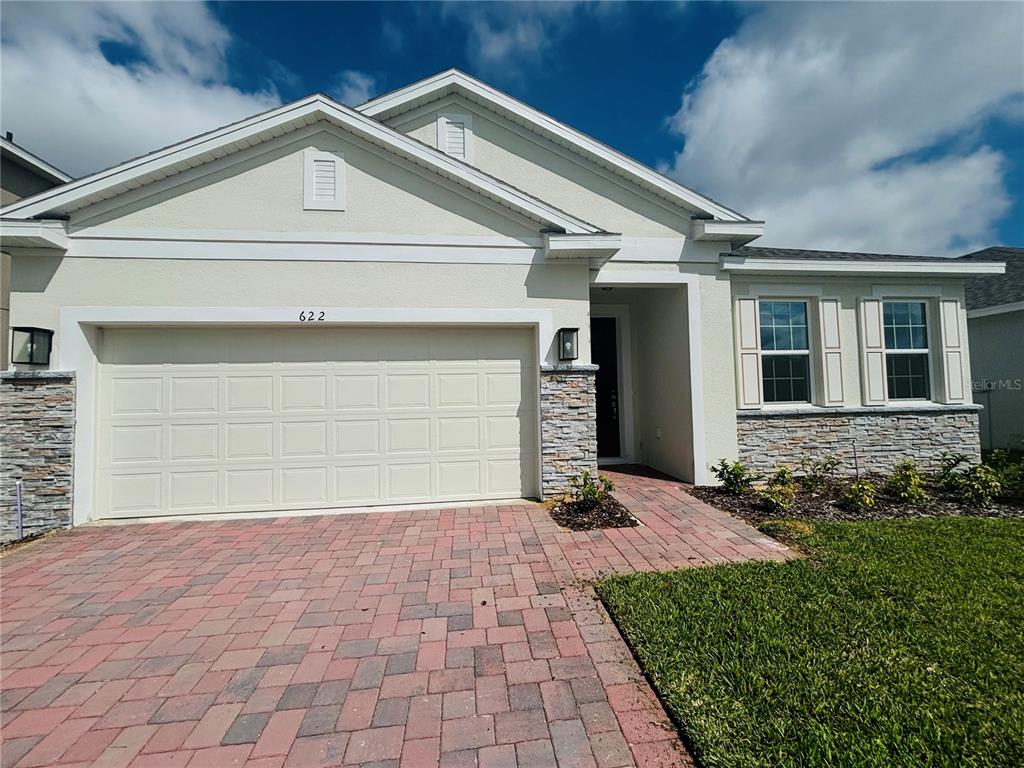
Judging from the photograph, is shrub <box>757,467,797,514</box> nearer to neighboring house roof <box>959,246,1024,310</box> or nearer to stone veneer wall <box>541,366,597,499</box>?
stone veneer wall <box>541,366,597,499</box>

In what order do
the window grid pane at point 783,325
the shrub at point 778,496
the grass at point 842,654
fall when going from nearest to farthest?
the grass at point 842,654 < the shrub at point 778,496 < the window grid pane at point 783,325

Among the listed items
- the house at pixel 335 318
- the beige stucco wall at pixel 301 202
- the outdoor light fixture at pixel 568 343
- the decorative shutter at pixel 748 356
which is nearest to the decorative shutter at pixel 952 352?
the decorative shutter at pixel 748 356

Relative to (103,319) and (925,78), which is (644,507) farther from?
(925,78)

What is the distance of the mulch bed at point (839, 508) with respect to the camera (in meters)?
5.48

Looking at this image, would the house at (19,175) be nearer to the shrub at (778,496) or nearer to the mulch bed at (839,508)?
the mulch bed at (839,508)

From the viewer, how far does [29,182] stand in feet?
26.7

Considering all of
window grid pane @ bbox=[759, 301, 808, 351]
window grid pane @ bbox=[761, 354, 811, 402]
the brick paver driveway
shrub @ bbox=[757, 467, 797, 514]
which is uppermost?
window grid pane @ bbox=[759, 301, 808, 351]

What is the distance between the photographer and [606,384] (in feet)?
29.0

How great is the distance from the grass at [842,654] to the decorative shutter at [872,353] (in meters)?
4.11

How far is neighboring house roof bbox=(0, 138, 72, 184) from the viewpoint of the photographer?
740cm

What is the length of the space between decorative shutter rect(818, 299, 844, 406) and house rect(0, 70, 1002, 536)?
5.02 ft

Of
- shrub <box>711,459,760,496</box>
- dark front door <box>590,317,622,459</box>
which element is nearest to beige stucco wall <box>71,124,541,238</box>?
dark front door <box>590,317,622,459</box>

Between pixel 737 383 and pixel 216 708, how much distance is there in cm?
772

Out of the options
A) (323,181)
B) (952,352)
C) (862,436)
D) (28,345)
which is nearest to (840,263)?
(952,352)
